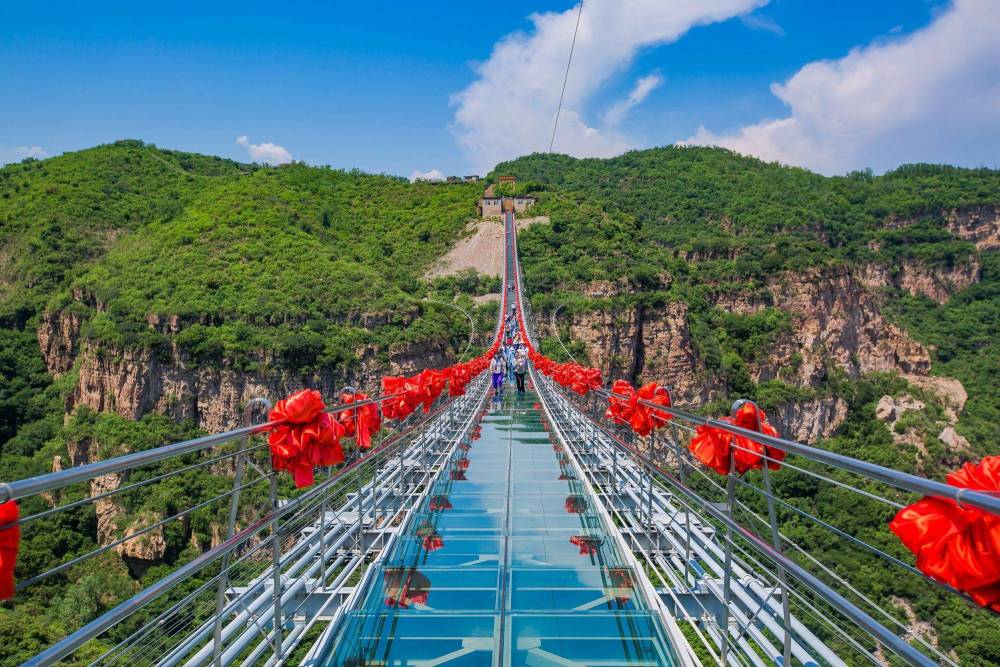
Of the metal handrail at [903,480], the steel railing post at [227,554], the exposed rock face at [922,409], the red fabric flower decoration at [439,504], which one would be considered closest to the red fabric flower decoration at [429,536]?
the red fabric flower decoration at [439,504]

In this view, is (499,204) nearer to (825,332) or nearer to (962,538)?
(825,332)

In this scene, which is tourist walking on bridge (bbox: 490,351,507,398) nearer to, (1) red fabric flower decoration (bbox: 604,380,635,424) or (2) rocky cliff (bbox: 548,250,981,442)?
(1) red fabric flower decoration (bbox: 604,380,635,424)

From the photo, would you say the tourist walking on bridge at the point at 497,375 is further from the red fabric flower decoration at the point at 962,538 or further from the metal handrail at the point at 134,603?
→ the red fabric flower decoration at the point at 962,538

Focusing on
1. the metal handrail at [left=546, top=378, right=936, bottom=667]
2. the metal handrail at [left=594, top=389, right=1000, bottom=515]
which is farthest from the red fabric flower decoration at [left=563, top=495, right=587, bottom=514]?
the metal handrail at [left=594, top=389, right=1000, bottom=515]

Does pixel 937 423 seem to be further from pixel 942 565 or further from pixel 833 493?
pixel 942 565

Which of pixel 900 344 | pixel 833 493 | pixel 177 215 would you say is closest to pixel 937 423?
pixel 900 344

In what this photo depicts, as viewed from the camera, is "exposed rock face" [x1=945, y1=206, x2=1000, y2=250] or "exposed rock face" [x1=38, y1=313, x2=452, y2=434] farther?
"exposed rock face" [x1=945, y1=206, x2=1000, y2=250]
